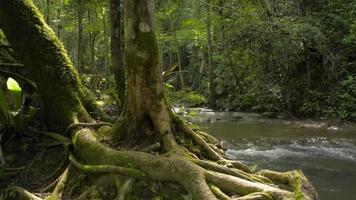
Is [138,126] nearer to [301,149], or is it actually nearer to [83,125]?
[83,125]

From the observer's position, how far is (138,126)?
5.25 meters

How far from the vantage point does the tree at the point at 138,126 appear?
458 centimetres

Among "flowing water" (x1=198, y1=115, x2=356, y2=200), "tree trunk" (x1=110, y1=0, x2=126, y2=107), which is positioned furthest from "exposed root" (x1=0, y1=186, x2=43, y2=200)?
"flowing water" (x1=198, y1=115, x2=356, y2=200)

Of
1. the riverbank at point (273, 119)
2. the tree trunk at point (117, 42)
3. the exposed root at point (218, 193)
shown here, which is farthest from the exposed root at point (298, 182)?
the riverbank at point (273, 119)

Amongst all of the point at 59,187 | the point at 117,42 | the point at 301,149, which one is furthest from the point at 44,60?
the point at 301,149

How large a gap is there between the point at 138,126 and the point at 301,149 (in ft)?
24.2

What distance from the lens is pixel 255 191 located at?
4.40 m

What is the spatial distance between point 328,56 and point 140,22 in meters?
13.3

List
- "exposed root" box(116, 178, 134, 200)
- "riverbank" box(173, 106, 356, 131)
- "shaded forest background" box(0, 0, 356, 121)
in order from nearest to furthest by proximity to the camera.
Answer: "exposed root" box(116, 178, 134, 200) < "riverbank" box(173, 106, 356, 131) < "shaded forest background" box(0, 0, 356, 121)

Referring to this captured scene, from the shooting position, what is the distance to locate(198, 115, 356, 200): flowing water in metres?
8.77

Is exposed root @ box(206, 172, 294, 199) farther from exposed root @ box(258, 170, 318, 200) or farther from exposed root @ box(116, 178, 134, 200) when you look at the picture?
exposed root @ box(116, 178, 134, 200)

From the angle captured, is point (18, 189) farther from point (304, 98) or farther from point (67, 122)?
point (304, 98)

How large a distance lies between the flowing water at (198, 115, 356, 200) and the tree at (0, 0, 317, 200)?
3516mm

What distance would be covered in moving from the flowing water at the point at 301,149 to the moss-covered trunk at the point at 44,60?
449cm
